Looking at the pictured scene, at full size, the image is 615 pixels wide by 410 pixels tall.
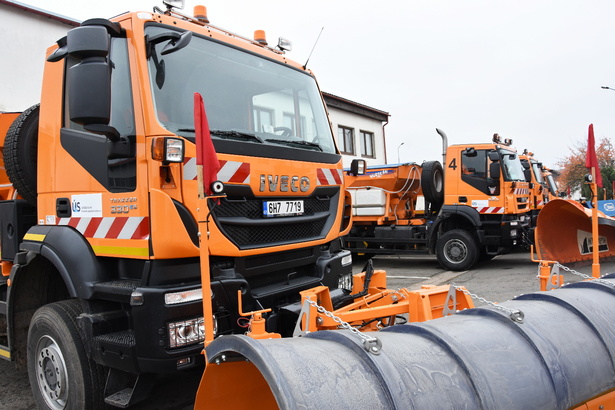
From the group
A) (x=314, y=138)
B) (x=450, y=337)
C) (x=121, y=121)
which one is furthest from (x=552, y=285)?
(x=121, y=121)

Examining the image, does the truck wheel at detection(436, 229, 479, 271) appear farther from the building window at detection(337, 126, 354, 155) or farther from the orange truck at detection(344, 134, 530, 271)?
the building window at detection(337, 126, 354, 155)

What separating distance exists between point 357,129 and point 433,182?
1240 cm

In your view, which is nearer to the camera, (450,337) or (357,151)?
(450,337)

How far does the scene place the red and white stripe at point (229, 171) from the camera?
9.95 ft

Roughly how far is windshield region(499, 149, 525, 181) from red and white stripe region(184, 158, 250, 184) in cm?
888

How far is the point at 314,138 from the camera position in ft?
14.2

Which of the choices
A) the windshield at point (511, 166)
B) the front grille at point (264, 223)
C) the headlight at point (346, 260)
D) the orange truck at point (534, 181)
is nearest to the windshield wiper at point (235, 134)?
the front grille at point (264, 223)

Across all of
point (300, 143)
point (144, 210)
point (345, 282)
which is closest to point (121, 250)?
point (144, 210)

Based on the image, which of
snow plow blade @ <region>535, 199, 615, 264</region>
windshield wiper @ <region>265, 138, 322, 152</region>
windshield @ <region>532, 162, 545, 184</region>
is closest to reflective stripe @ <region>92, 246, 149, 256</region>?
windshield wiper @ <region>265, 138, 322, 152</region>

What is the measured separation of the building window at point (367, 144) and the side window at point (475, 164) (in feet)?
43.2

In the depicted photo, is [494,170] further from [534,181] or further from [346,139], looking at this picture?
[346,139]

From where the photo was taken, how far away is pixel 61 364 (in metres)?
3.29

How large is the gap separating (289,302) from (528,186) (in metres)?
9.71

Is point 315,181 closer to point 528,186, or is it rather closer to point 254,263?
point 254,263
